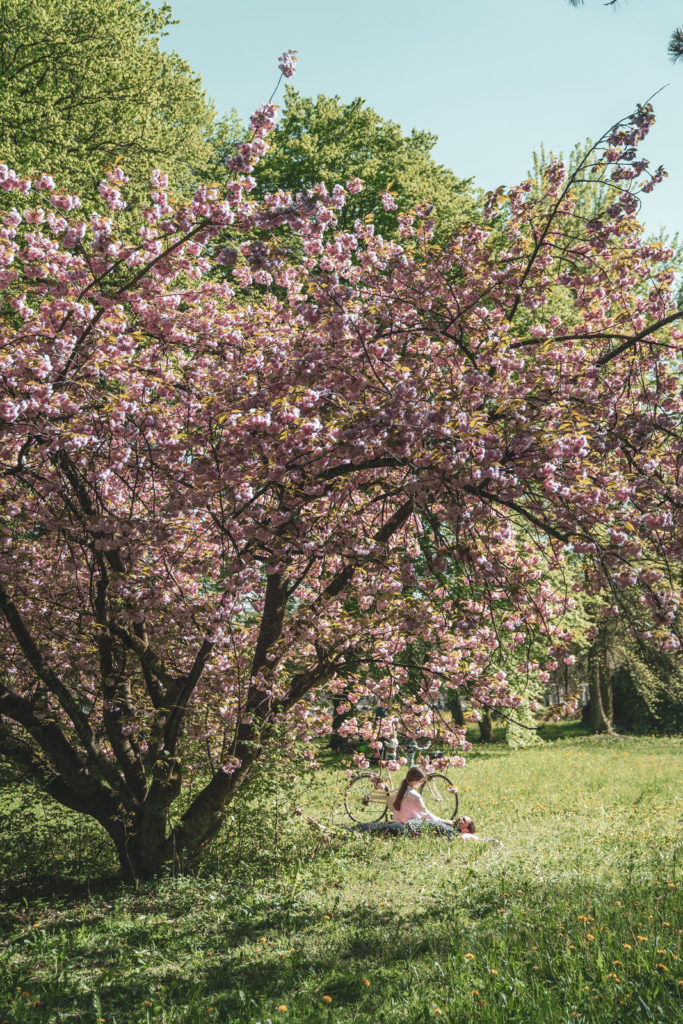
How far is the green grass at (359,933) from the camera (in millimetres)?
4141

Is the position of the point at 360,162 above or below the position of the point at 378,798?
above

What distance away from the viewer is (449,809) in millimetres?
11172

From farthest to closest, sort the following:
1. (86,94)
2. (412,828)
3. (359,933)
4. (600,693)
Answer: (600,693)
(86,94)
(412,828)
(359,933)

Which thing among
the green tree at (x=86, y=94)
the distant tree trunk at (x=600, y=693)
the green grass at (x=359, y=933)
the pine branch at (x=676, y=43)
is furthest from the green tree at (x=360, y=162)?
the distant tree trunk at (x=600, y=693)

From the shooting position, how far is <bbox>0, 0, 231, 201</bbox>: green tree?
11914mm

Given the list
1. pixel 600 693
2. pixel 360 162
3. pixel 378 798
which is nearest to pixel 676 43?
pixel 378 798

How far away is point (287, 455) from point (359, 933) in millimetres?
3536

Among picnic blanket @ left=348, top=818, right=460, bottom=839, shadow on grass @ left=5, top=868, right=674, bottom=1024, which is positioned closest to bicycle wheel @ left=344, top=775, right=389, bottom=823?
picnic blanket @ left=348, top=818, right=460, bottom=839

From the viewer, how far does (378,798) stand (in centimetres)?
1046

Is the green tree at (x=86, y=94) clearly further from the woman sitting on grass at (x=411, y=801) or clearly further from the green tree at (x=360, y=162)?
the woman sitting on grass at (x=411, y=801)

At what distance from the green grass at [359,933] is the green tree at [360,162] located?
41.4 feet

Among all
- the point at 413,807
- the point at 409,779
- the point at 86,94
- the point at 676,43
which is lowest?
the point at 413,807

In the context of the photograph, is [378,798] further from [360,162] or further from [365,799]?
[360,162]

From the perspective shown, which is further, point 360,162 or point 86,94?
point 360,162
